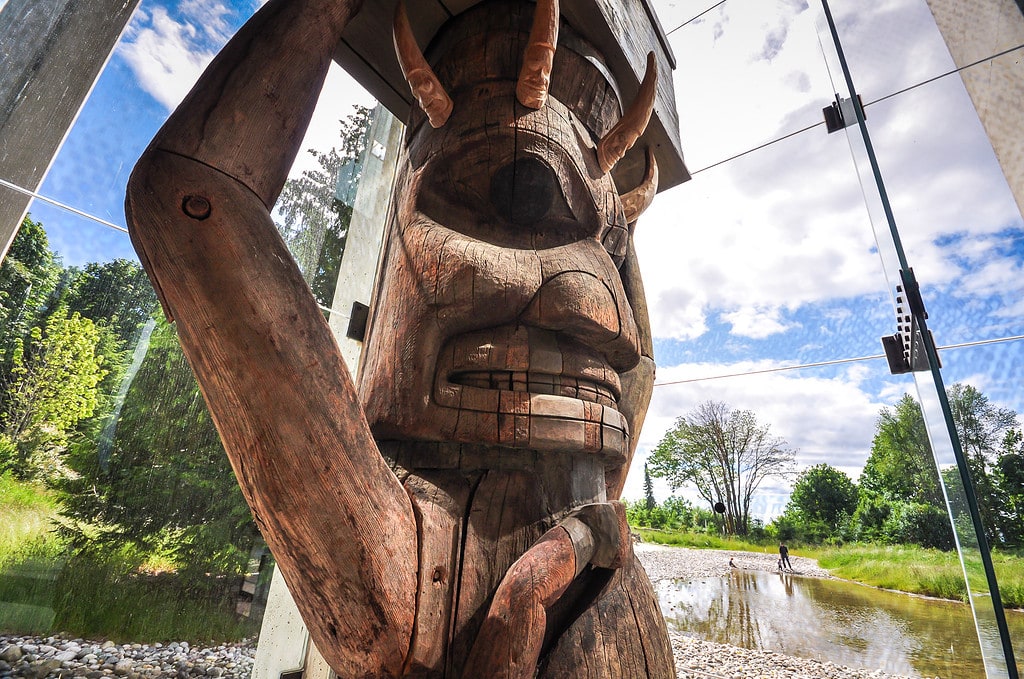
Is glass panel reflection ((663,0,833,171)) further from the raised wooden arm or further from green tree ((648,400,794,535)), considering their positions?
the raised wooden arm

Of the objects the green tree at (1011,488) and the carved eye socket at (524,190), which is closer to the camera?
the carved eye socket at (524,190)

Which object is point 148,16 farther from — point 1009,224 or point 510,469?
point 1009,224

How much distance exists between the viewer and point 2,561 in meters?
0.92

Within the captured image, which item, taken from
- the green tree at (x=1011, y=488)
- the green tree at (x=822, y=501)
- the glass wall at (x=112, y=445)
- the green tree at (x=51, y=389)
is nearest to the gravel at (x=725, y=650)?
the green tree at (x=822, y=501)

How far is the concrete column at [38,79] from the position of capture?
0.95m

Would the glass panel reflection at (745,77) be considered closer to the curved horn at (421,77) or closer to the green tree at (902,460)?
the green tree at (902,460)

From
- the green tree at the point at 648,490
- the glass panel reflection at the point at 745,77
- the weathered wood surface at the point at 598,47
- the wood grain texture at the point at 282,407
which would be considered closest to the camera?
the wood grain texture at the point at 282,407

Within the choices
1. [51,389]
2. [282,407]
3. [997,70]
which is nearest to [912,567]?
[997,70]

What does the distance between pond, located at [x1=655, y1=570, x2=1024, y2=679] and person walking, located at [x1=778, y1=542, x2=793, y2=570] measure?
46 mm

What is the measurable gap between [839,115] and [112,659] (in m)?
3.25

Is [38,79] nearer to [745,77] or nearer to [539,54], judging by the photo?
[539,54]

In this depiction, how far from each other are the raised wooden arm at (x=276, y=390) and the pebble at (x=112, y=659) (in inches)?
33.8

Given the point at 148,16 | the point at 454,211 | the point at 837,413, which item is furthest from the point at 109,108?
the point at 837,413

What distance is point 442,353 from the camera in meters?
0.79
